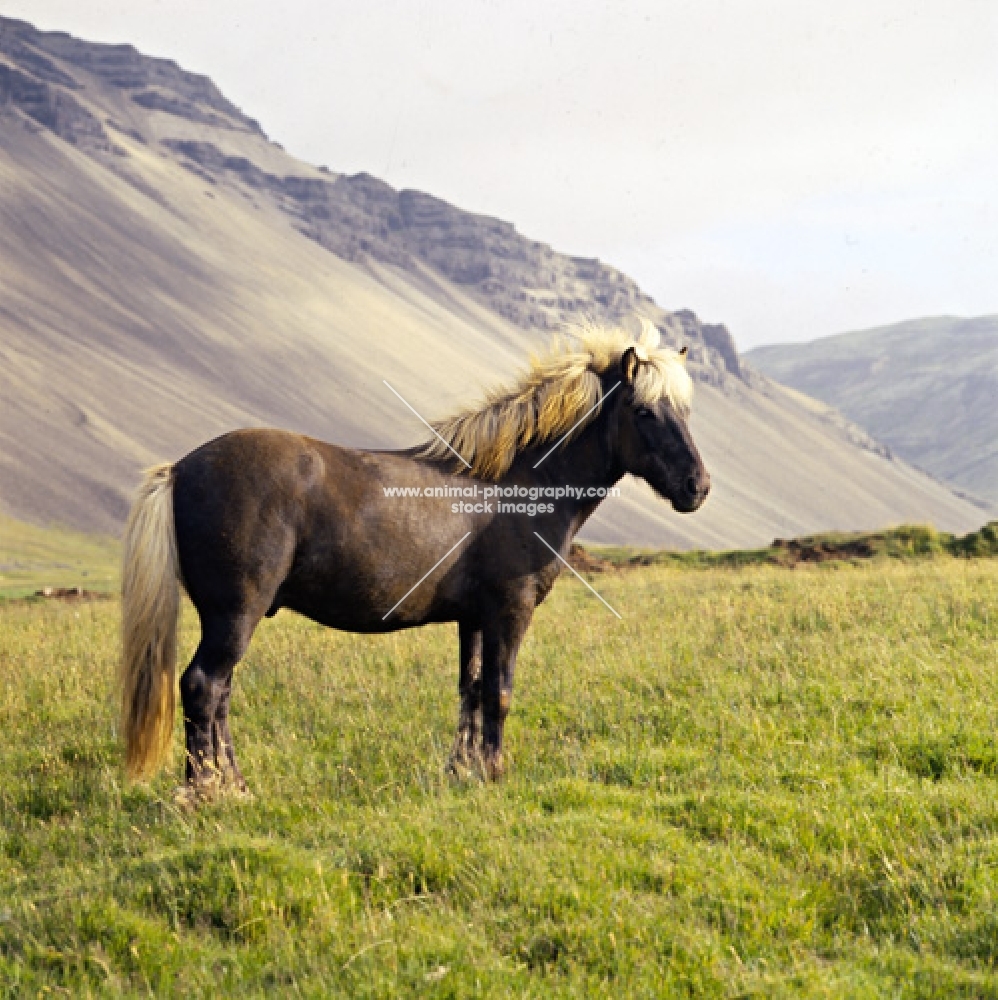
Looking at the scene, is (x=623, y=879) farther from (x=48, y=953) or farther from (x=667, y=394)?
(x=667, y=394)

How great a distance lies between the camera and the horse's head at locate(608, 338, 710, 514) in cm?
841

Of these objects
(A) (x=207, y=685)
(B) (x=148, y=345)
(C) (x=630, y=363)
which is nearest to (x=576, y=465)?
(C) (x=630, y=363)

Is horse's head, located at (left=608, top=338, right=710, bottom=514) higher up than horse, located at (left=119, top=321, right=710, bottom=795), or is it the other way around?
horse's head, located at (left=608, top=338, right=710, bottom=514)

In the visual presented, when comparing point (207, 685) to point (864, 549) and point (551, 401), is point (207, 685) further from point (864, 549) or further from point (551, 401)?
point (864, 549)

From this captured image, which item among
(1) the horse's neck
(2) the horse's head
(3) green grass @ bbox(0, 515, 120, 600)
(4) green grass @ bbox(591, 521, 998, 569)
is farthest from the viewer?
(3) green grass @ bbox(0, 515, 120, 600)

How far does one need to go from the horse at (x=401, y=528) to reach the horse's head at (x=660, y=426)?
0.02 meters

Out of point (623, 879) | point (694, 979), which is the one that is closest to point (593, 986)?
point (694, 979)

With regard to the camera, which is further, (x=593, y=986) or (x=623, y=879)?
(x=623, y=879)

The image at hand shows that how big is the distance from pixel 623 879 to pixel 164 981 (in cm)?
237

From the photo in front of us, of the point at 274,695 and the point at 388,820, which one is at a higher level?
the point at 388,820

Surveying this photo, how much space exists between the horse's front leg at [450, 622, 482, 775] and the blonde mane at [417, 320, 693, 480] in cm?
140

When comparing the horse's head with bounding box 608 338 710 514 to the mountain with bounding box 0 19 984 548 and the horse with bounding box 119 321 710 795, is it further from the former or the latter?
the mountain with bounding box 0 19 984 548

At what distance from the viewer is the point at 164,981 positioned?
186 inches

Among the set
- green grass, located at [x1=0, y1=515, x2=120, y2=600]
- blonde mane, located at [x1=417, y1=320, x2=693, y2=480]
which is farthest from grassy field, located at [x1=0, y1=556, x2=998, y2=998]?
green grass, located at [x1=0, y1=515, x2=120, y2=600]
